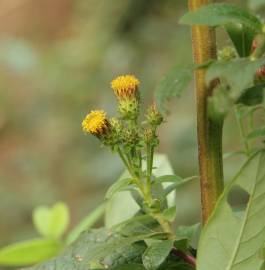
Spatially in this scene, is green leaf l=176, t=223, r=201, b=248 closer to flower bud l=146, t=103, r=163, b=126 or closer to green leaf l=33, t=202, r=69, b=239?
flower bud l=146, t=103, r=163, b=126

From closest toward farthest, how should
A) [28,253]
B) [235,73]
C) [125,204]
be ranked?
[235,73] < [125,204] < [28,253]

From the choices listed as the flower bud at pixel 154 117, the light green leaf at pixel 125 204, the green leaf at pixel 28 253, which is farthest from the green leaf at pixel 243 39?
the green leaf at pixel 28 253

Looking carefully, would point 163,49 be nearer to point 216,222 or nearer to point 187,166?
point 187,166

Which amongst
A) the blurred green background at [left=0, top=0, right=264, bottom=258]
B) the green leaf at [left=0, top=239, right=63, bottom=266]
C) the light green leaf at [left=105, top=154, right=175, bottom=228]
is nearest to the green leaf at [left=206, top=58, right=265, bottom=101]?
the light green leaf at [left=105, top=154, right=175, bottom=228]

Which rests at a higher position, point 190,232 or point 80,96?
point 190,232

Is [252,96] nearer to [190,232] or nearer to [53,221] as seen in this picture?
[190,232]

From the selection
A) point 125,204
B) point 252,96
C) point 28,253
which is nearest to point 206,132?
point 252,96

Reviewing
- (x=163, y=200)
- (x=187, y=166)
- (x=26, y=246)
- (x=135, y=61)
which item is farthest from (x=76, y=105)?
(x=163, y=200)
